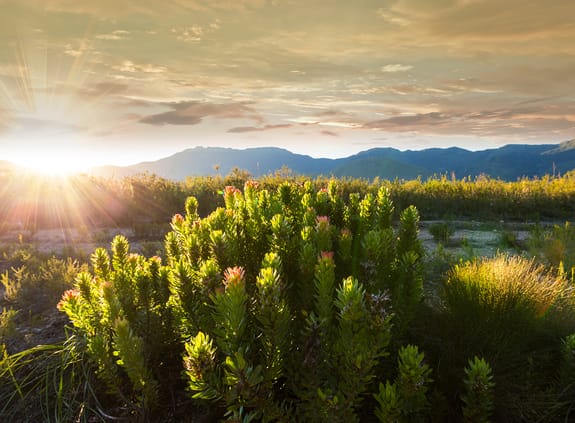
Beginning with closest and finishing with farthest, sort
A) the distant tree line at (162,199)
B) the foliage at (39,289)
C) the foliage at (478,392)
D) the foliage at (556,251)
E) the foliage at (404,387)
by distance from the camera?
1. the foliage at (404,387)
2. the foliage at (478,392)
3. the foliage at (39,289)
4. the foliage at (556,251)
5. the distant tree line at (162,199)

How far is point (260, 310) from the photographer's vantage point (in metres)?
1.70

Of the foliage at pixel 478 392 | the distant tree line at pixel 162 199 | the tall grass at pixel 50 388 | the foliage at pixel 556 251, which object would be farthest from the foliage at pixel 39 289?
the distant tree line at pixel 162 199

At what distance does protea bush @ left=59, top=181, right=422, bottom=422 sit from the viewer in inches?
63.3

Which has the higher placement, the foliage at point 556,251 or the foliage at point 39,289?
the foliage at point 556,251

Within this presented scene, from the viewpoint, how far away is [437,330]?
2576mm

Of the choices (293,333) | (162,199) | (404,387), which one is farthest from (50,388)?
(162,199)

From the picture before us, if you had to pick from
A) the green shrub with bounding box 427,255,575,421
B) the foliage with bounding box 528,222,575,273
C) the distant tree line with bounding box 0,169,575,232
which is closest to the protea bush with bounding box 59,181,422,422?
the green shrub with bounding box 427,255,575,421

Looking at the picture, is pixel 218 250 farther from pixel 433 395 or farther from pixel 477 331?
pixel 477 331

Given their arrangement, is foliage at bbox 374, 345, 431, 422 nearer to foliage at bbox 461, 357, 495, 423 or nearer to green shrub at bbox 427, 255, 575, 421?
foliage at bbox 461, 357, 495, 423

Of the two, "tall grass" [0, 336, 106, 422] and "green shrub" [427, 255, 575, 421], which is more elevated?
"green shrub" [427, 255, 575, 421]

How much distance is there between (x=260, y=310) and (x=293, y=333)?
1.14 feet

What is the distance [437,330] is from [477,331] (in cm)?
24

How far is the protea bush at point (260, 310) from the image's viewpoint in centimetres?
161

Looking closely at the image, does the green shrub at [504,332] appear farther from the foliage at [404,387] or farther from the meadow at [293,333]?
the foliage at [404,387]
